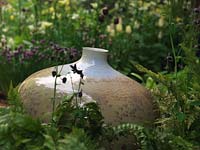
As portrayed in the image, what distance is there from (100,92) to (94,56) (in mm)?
291

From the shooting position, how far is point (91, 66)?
344 centimetres

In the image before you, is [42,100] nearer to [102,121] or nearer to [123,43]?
[102,121]

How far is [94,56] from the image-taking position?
3.45 m

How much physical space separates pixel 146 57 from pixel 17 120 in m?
4.27

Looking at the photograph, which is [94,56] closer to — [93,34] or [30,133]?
[30,133]

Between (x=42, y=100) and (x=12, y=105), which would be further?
(x=42, y=100)

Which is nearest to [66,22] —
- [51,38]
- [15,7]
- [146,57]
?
[51,38]

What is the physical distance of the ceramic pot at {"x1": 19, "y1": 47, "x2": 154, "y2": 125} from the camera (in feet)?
10.5

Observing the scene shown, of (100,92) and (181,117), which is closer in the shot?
(181,117)

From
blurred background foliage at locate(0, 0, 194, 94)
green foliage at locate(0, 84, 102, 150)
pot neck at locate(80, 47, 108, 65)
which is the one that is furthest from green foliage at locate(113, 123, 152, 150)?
blurred background foliage at locate(0, 0, 194, 94)

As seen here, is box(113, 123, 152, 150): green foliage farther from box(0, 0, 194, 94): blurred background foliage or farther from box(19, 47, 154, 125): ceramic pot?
box(0, 0, 194, 94): blurred background foliage

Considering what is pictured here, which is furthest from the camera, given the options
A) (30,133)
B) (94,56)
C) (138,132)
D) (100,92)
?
(94,56)

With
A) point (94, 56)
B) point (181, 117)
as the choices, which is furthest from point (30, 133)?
point (94, 56)

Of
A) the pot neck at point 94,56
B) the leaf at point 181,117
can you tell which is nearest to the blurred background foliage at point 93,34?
the pot neck at point 94,56
